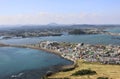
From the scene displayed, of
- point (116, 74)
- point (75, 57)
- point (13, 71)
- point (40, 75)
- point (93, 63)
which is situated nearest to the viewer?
point (116, 74)

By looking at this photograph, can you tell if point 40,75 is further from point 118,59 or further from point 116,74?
point 118,59

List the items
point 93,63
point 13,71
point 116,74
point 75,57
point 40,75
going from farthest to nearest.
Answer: point 75,57 → point 93,63 → point 13,71 → point 40,75 → point 116,74

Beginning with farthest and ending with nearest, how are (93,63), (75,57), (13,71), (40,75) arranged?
(75,57)
(93,63)
(13,71)
(40,75)

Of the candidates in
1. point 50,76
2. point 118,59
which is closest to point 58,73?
point 50,76

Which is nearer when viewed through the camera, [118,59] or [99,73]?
[99,73]

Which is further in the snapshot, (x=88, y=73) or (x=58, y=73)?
(x=58, y=73)

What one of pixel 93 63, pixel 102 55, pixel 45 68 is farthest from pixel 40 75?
pixel 102 55

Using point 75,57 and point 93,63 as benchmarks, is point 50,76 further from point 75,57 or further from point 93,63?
point 75,57

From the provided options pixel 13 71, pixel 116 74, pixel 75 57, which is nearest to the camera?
pixel 116 74
